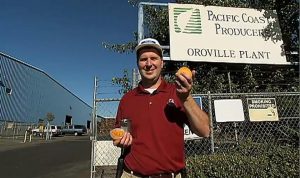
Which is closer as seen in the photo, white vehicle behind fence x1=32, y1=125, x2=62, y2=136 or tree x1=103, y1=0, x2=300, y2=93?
tree x1=103, y1=0, x2=300, y2=93

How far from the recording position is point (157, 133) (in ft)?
8.61

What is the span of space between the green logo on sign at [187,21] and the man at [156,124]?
603 cm

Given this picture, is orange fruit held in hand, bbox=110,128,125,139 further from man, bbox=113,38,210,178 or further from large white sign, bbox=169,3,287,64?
large white sign, bbox=169,3,287,64

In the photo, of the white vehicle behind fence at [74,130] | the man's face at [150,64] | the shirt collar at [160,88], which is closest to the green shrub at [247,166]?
the shirt collar at [160,88]

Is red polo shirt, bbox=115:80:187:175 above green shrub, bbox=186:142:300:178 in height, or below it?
above

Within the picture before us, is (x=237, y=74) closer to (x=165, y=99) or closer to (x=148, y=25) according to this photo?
(x=148, y=25)

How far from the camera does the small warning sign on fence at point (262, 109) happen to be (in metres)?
7.56

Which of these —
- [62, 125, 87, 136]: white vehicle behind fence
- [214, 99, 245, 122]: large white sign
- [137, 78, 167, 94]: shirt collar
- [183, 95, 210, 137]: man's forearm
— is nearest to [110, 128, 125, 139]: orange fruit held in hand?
[137, 78, 167, 94]: shirt collar

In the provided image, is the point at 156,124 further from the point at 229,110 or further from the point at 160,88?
the point at 229,110

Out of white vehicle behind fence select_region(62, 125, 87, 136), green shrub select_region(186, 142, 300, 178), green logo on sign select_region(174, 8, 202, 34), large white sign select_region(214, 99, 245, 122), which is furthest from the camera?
white vehicle behind fence select_region(62, 125, 87, 136)

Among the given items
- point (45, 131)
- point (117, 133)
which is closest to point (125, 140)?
point (117, 133)

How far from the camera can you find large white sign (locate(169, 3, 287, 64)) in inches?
340

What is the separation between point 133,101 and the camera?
9.39 feet

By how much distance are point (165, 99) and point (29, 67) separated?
64.0 meters
